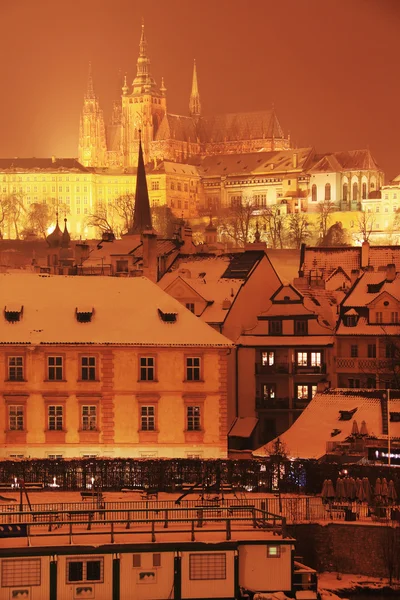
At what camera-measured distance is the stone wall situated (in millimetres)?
46375

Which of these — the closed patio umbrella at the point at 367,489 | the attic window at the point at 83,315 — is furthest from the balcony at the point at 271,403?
the closed patio umbrella at the point at 367,489

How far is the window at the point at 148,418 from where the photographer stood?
189ft

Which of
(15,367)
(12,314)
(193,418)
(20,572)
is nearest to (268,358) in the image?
(193,418)

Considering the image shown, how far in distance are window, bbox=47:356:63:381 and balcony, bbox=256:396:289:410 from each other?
16407 mm

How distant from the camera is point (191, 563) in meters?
43.5

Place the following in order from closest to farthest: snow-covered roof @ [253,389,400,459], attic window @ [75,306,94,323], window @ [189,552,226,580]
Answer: window @ [189,552,226,580] → snow-covered roof @ [253,389,400,459] → attic window @ [75,306,94,323]

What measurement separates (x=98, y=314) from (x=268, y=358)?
50.3 feet

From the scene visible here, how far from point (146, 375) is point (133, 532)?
14.4 metres

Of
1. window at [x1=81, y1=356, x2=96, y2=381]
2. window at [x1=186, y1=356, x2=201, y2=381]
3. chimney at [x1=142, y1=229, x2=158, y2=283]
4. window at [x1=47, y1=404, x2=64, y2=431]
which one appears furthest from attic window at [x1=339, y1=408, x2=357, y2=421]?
chimney at [x1=142, y1=229, x2=158, y2=283]

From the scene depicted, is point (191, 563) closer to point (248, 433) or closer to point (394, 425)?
point (394, 425)

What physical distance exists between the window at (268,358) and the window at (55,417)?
55.9ft

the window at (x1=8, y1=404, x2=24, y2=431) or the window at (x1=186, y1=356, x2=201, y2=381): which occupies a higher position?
the window at (x1=186, y1=356, x2=201, y2=381)

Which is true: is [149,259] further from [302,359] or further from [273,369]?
[302,359]

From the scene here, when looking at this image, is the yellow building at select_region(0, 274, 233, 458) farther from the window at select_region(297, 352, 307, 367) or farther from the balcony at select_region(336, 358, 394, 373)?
the balcony at select_region(336, 358, 394, 373)
